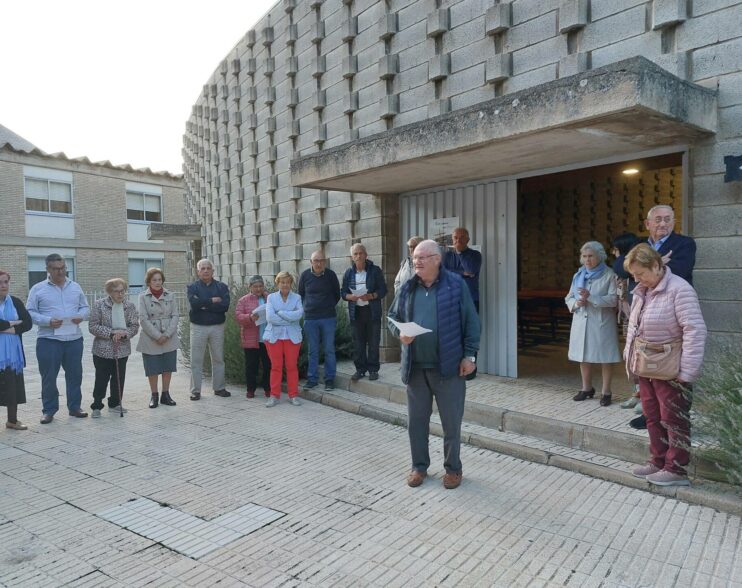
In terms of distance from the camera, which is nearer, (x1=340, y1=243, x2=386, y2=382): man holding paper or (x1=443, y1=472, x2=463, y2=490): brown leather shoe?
(x1=443, y1=472, x2=463, y2=490): brown leather shoe

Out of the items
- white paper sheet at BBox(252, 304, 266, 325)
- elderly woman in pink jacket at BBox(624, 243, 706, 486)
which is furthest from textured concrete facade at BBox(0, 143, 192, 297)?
elderly woman in pink jacket at BBox(624, 243, 706, 486)

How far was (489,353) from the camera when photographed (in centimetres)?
796

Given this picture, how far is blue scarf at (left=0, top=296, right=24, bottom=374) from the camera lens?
634cm

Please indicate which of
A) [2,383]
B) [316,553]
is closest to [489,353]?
[316,553]

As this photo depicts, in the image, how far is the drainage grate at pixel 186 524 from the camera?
3.73m

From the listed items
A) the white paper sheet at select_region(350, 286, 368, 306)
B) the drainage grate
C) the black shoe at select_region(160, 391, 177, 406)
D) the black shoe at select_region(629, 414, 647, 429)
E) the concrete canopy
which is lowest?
the drainage grate

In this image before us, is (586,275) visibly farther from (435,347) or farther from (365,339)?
(365,339)

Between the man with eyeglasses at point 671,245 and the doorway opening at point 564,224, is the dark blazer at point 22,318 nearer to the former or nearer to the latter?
the man with eyeglasses at point 671,245

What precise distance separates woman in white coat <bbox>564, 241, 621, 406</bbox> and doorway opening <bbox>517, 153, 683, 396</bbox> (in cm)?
470

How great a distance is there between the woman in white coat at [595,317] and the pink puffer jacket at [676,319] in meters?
1.61

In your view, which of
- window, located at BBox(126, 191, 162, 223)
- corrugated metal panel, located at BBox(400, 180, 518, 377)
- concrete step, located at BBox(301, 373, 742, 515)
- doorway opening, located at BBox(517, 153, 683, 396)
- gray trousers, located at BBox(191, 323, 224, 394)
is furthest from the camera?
window, located at BBox(126, 191, 162, 223)

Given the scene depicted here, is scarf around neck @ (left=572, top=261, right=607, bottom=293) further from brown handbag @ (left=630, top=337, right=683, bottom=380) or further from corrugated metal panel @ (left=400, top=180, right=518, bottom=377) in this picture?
brown handbag @ (left=630, top=337, right=683, bottom=380)

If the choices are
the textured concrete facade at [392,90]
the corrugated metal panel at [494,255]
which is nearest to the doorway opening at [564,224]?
the corrugated metal panel at [494,255]

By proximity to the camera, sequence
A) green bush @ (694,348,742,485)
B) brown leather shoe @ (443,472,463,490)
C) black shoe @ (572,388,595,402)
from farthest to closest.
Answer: black shoe @ (572,388,595,402) → brown leather shoe @ (443,472,463,490) → green bush @ (694,348,742,485)
